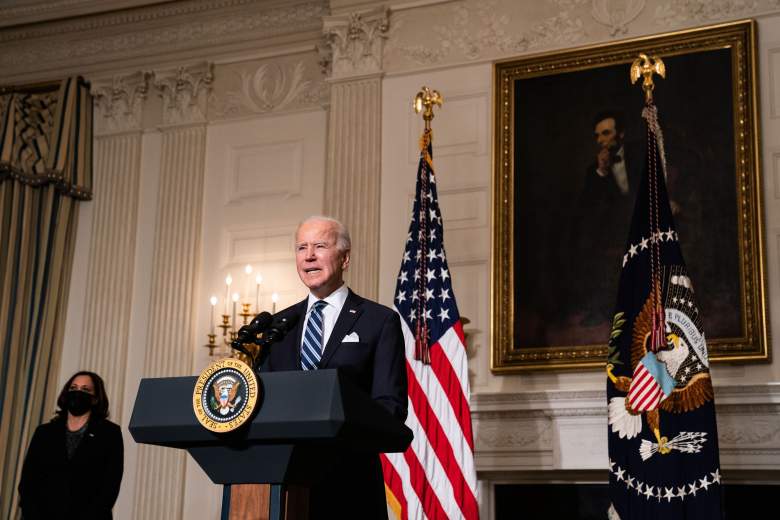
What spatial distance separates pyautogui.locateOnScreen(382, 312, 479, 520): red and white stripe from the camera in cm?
570

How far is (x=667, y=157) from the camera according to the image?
22.6 feet

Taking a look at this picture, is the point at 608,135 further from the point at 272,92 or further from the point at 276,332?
the point at 276,332

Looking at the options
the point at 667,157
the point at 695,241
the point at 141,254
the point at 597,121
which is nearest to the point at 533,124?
the point at 597,121

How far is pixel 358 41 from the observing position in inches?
315

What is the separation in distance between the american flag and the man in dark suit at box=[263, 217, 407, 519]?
271cm

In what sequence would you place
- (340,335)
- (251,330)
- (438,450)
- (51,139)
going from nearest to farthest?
(251,330) → (340,335) → (438,450) → (51,139)

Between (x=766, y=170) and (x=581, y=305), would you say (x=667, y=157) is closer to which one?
(x=766, y=170)

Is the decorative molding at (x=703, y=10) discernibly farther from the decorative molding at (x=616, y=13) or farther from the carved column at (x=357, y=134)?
the carved column at (x=357, y=134)

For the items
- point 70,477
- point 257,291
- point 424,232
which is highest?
point 424,232

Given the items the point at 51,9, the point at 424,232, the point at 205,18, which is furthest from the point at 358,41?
the point at 51,9

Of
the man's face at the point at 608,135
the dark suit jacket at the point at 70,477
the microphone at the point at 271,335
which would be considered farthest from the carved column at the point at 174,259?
the microphone at the point at 271,335

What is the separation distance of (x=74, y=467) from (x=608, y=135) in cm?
406

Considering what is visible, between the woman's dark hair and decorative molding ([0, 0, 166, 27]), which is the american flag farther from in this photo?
decorative molding ([0, 0, 166, 27])

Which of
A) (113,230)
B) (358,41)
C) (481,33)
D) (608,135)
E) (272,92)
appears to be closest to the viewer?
(608,135)
